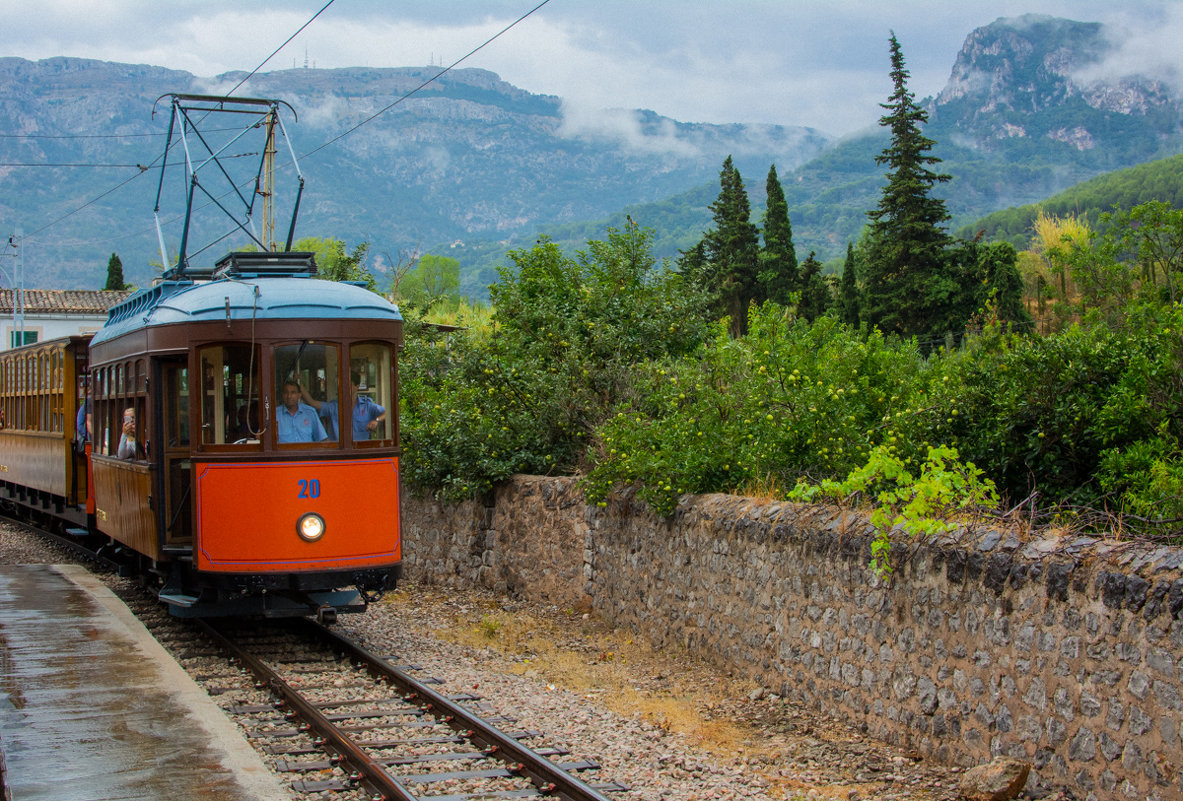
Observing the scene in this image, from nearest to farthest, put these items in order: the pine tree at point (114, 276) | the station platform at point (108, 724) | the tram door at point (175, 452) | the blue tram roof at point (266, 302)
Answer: the station platform at point (108, 724) < the blue tram roof at point (266, 302) < the tram door at point (175, 452) < the pine tree at point (114, 276)

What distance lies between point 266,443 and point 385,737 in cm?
322

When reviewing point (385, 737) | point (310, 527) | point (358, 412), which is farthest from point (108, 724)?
point (358, 412)

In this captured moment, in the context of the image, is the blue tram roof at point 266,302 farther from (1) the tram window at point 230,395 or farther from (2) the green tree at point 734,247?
(2) the green tree at point 734,247

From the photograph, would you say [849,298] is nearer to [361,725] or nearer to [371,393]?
[371,393]

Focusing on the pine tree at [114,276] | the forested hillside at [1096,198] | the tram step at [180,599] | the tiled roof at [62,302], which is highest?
the forested hillside at [1096,198]

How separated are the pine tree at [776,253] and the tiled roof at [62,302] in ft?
119

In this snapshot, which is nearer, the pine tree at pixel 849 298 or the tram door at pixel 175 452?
the tram door at pixel 175 452

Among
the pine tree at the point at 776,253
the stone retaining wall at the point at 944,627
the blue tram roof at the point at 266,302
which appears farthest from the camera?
the pine tree at the point at 776,253

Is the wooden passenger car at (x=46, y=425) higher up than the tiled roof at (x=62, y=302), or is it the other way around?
the tiled roof at (x=62, y=302)

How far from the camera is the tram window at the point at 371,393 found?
10078 millimetres

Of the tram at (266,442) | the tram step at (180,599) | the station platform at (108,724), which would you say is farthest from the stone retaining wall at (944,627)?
the tram step at (180,599)

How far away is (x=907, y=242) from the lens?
172ft

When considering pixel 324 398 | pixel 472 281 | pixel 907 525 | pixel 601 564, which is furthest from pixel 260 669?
pixel 472 281

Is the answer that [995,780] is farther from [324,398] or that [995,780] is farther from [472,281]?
[472,281]
